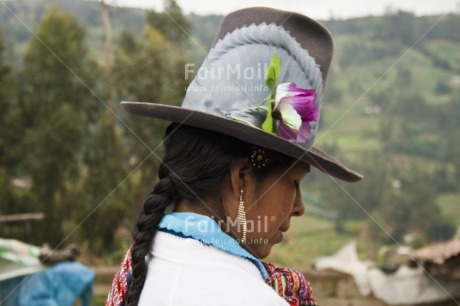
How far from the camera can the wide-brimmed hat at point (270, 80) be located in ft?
4.92

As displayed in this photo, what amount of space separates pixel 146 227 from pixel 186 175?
128 mm

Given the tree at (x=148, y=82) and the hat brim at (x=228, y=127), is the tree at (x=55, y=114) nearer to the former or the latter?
the tree at (x=148, y=82)

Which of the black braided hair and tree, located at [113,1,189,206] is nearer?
the black braided hair

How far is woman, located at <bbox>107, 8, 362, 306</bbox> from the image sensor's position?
129 centimetres

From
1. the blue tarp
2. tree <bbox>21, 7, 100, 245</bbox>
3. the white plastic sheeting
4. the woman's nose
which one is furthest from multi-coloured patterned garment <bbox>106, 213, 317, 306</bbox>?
tree <bbox>21, 7, 100, 245</bbox>

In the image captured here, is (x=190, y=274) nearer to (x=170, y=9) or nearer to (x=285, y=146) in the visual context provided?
(x=285, y=146)

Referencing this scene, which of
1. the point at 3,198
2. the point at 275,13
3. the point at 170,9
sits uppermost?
the point at 170,9

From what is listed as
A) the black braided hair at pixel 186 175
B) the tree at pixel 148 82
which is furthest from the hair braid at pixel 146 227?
the tree at pixel 148 82

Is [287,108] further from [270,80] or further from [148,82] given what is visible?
[148,82]

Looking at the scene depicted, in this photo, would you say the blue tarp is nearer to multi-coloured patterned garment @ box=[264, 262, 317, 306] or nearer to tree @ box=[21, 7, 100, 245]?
multi-coloured patterned garment @ box=[264, 262, 317, 306]

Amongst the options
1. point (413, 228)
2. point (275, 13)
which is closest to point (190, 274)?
point (275, 13)

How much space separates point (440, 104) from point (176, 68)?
17.9m

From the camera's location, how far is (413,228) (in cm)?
1869

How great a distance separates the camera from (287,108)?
152 centimetres
